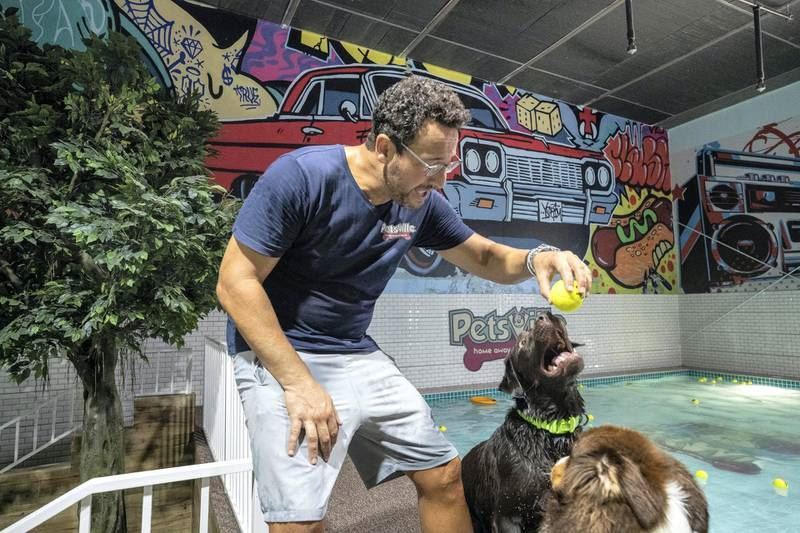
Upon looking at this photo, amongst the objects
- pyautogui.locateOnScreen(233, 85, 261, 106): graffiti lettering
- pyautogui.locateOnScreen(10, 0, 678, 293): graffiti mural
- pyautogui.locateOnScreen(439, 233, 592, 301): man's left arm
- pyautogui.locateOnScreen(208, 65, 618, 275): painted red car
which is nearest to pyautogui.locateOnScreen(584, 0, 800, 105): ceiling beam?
pyautogui.locateOnScreen(10, 0, 678, 293): graffiti mural

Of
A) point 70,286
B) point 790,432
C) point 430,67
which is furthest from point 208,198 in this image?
point 790,432

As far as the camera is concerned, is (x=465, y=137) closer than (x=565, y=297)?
No

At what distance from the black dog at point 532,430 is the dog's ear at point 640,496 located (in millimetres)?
724

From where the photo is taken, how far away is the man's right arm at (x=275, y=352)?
1.27m

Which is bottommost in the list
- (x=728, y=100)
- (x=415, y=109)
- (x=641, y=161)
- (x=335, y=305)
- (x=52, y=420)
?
(x=52, y=420)

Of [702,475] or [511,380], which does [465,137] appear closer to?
[702,475]

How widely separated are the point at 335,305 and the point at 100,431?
95.8 inches

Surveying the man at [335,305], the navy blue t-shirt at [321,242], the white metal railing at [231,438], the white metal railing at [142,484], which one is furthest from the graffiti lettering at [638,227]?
the white metal railing at [142,484]

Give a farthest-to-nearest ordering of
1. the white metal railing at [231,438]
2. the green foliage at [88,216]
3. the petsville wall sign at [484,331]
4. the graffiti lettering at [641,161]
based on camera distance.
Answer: the graffiti lettering at [641,161] < the petsville wall sign at [484,331] < the green foliage at [88,216] < the white metal railing at [231,438]

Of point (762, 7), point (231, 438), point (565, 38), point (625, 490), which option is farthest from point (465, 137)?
point (625, 490)

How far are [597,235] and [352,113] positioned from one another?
493 centimetres

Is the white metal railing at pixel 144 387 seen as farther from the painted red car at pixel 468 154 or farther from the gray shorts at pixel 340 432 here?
the gray shorts at pixel 340 432

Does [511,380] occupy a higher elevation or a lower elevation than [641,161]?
lower

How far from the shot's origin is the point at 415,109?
1.37 meters
